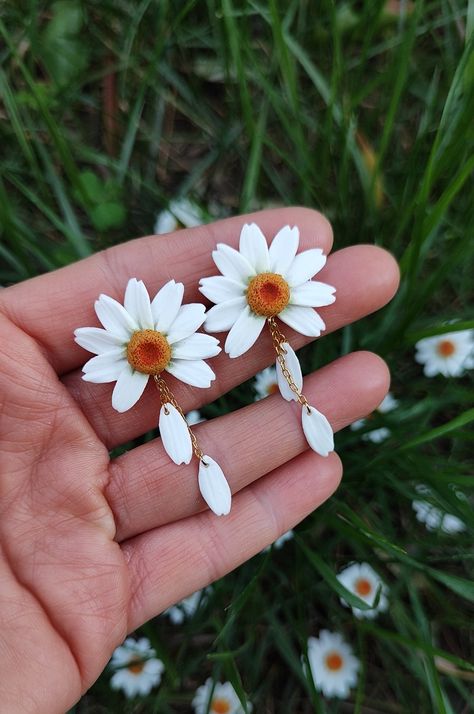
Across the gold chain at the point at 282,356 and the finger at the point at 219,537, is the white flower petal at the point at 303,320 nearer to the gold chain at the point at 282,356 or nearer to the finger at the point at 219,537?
the gold chain at the point at 282,356

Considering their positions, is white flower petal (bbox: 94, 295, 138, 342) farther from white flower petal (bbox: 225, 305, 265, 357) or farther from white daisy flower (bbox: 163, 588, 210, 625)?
white daisy flower (bbox: 163, 588, 210, 625)

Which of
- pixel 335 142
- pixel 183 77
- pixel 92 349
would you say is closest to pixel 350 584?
pixel 92 349

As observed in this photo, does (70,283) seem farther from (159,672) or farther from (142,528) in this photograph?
(159,672)

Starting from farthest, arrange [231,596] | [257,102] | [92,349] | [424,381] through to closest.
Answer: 1. [257,102]
2. [424,381]
3. [231,596]
4. [92,349]

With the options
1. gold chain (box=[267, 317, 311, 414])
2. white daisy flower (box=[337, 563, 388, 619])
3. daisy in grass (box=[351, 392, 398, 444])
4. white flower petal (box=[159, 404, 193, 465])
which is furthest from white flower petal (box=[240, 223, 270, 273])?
white daisy flower (box=[337, 563, 388, 619])

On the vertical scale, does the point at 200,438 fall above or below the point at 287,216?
below
